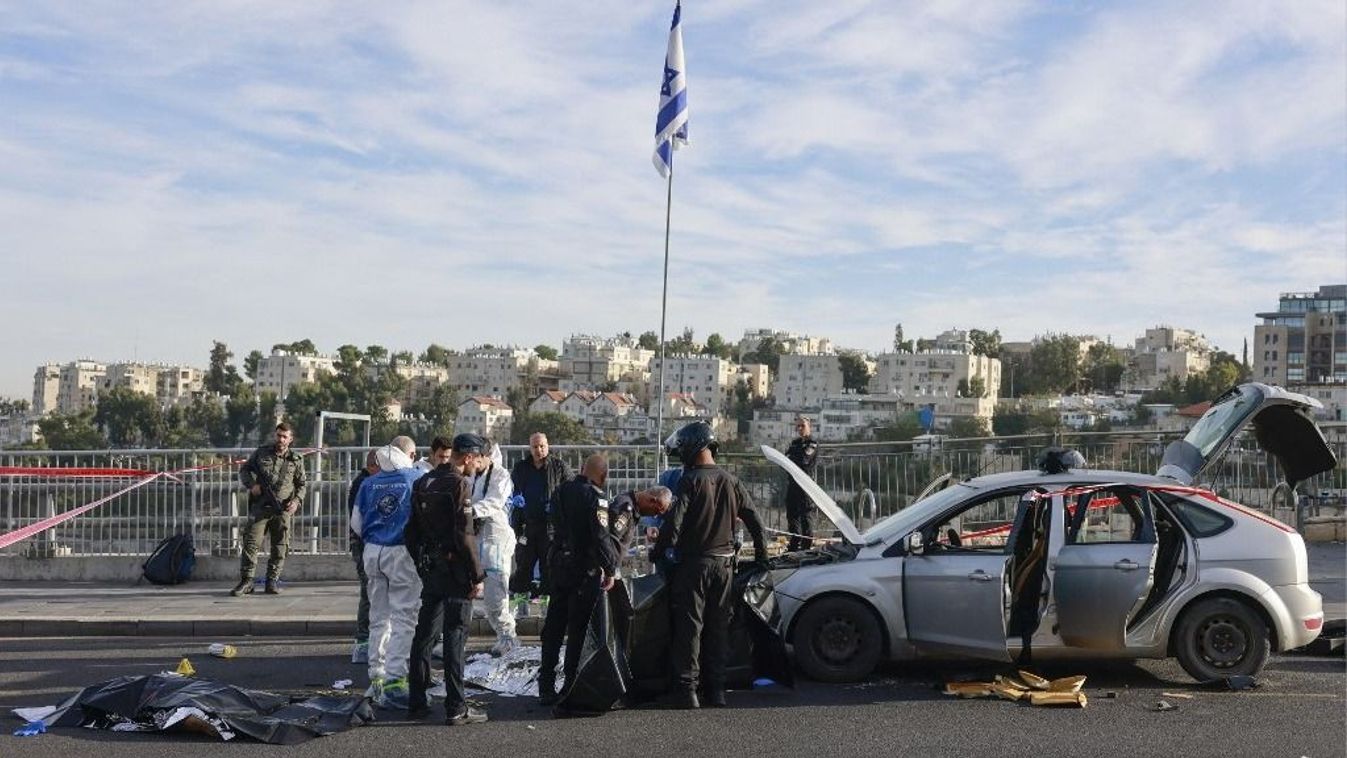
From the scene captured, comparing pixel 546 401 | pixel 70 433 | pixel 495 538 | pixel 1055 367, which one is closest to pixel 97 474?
pixel 495 538

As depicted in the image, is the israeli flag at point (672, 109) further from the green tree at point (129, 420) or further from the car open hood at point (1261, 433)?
the green tree at point (129, 420)

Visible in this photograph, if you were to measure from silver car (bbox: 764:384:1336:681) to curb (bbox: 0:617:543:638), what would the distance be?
3461mm

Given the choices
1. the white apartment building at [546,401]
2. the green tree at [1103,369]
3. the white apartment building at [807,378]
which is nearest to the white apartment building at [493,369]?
the white apartment building at [546,401]

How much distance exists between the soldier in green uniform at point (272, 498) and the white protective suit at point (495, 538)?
4.26 meters

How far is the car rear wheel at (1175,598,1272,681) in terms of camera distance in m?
9.19

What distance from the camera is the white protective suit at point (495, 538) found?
1002cm

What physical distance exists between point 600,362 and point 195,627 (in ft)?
503

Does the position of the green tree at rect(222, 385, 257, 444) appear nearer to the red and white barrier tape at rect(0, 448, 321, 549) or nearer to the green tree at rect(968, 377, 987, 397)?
the red and white barrier tape at rect(0, 448, 321, 549)

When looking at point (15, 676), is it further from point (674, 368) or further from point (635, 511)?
point (674, 368)

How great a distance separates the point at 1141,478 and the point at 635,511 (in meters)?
3.78

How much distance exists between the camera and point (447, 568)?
8.23m

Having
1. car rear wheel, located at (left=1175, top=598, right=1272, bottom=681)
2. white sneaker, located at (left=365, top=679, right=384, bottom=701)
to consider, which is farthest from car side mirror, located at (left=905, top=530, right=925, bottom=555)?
white sneaker, located at (left=365, top=679, right=384, bottom=701)

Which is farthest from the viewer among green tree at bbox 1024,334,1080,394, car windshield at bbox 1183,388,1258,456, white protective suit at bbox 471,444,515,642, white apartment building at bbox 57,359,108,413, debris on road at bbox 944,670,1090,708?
white apartment building at bbox 57,359,108,413

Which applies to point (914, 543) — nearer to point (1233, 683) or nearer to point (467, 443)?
point (1233, 683)
